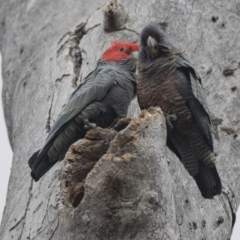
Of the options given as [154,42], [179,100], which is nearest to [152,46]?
[154,42]

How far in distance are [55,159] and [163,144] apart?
81 centimetres

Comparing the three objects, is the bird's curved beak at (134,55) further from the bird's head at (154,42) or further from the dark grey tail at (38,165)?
the dark grey tail at (38,165)

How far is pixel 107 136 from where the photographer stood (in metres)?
3.25

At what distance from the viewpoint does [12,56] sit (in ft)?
17.4

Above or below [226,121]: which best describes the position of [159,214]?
above

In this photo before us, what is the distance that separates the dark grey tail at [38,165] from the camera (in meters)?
3.58

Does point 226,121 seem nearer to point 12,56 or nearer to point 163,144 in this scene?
point 163,144

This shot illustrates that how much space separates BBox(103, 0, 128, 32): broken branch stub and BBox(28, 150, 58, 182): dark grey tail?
1.19 meters

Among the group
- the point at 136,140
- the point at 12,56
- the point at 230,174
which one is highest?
the point at 136,140

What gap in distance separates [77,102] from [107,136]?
21.6 inches

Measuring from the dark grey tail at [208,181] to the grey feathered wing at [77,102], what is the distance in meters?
0.70

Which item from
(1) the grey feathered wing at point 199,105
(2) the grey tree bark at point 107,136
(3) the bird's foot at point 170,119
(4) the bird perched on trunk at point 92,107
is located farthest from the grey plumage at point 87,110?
(1) the grey feathered wing at point 199,105

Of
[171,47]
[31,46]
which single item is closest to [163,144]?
[171,47]

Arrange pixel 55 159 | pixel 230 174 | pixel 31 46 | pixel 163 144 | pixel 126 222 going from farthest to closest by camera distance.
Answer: pixel 31 46 < pixel 230 174 < pixel 55 159 < pixel 163 144 < pixel 126 222
